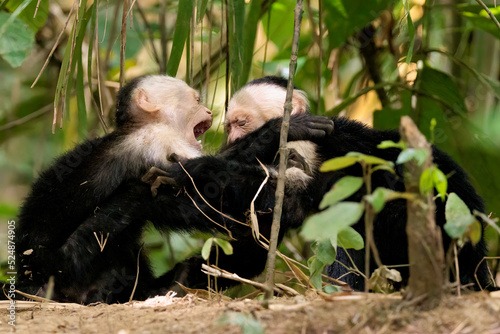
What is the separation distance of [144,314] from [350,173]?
1681mm

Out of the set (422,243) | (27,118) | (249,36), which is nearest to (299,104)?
(249,36)

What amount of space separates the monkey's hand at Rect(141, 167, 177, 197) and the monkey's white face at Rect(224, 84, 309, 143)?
69 cm

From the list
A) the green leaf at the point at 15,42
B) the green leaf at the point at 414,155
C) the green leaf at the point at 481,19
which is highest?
the green leaf at the point at 481,19

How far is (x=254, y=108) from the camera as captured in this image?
3863 millimetres

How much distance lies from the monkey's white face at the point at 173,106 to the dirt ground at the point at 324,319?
1794mm

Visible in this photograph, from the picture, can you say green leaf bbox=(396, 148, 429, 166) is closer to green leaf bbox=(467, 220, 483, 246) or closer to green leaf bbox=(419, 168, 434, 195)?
green leaf bbox=(419, 168, 434, 195)

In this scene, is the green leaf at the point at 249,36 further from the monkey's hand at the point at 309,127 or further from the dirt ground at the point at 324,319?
the dirt ground at the point at 324,319

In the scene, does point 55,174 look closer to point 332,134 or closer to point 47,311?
point 47,311

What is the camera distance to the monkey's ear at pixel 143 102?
12.3 ft

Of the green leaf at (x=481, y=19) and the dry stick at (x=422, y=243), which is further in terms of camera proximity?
the green leaf at (x=481, y=19)

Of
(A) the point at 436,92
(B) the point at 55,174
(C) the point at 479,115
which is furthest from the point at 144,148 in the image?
(C) the point at 479,115

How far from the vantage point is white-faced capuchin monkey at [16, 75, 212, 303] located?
326 centimetres

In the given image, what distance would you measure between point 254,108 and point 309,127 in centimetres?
70

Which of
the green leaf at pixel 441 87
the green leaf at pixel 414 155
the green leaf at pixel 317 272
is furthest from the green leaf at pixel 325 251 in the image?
the green leaf at pixel 441 87
